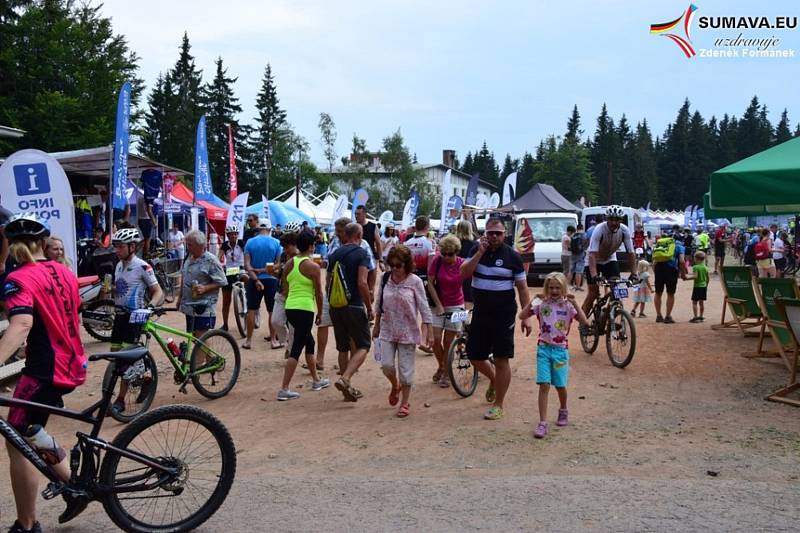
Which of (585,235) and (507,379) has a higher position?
(585,235)

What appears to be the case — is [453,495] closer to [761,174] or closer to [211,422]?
[211,422]

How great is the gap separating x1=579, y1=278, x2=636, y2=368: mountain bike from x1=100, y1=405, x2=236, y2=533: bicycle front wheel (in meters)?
5.90

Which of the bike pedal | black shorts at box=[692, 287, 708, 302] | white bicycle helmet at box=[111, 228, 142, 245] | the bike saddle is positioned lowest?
the bike pedal

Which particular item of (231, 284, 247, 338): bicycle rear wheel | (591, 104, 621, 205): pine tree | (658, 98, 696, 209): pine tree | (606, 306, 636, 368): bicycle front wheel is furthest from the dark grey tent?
(658, 98, 696, 209): pine tree

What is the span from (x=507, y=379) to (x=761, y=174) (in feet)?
12.4

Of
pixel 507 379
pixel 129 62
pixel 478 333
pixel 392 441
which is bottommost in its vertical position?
pixel 392 441

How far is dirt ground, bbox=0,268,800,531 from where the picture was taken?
4.07 metres

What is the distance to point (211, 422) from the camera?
3799mm

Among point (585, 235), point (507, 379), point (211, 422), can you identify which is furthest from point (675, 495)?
point (585, 235)

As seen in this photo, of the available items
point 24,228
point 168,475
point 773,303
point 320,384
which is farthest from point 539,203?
point 24,228

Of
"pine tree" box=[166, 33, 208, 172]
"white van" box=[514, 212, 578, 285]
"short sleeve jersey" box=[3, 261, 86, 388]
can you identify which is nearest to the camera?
"short sleeve jersey" box=[3, 261, 86, 388]

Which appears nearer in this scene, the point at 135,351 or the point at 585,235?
the point at 135,351

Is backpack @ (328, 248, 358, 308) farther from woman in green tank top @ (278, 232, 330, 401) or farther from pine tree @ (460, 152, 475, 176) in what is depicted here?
pine tree @ (460, 152, 475, 176)

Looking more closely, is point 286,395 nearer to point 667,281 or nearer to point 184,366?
point 184,366
